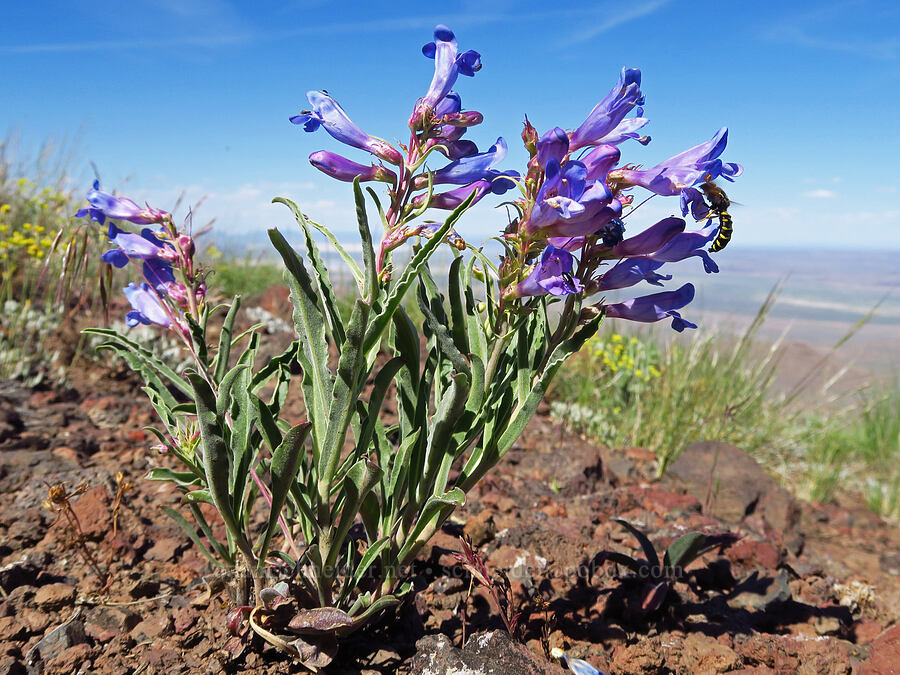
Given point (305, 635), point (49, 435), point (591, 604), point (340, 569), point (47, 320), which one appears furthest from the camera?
point (47, 320)

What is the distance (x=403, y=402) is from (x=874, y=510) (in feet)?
17.5

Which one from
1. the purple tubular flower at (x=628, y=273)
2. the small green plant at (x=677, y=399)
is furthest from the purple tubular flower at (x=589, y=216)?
the small green plant at (x=677, y=399)

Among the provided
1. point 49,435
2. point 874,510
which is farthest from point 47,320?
point 874,510

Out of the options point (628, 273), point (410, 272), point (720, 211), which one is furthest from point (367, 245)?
point (720, 211)

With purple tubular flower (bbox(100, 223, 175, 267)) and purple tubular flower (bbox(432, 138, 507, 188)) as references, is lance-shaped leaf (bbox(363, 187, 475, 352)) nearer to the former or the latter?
purple tubular flower (bbox(432, 138, 507, 188))

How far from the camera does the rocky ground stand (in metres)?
1.94

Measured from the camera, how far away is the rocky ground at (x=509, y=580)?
6.36 ft

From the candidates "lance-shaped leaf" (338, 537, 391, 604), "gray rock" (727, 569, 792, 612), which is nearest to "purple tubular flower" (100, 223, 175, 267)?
"lance-shaped leaf" (338, 537, 391, 604)

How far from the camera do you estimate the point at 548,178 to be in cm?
151

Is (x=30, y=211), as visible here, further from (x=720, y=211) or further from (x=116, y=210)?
(x=720, y=211)

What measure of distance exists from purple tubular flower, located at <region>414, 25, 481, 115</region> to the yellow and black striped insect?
0.76 meters

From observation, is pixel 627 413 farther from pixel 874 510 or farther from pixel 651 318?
pixel 651 318

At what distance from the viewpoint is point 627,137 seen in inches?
66.1

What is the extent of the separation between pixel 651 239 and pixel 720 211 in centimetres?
33
